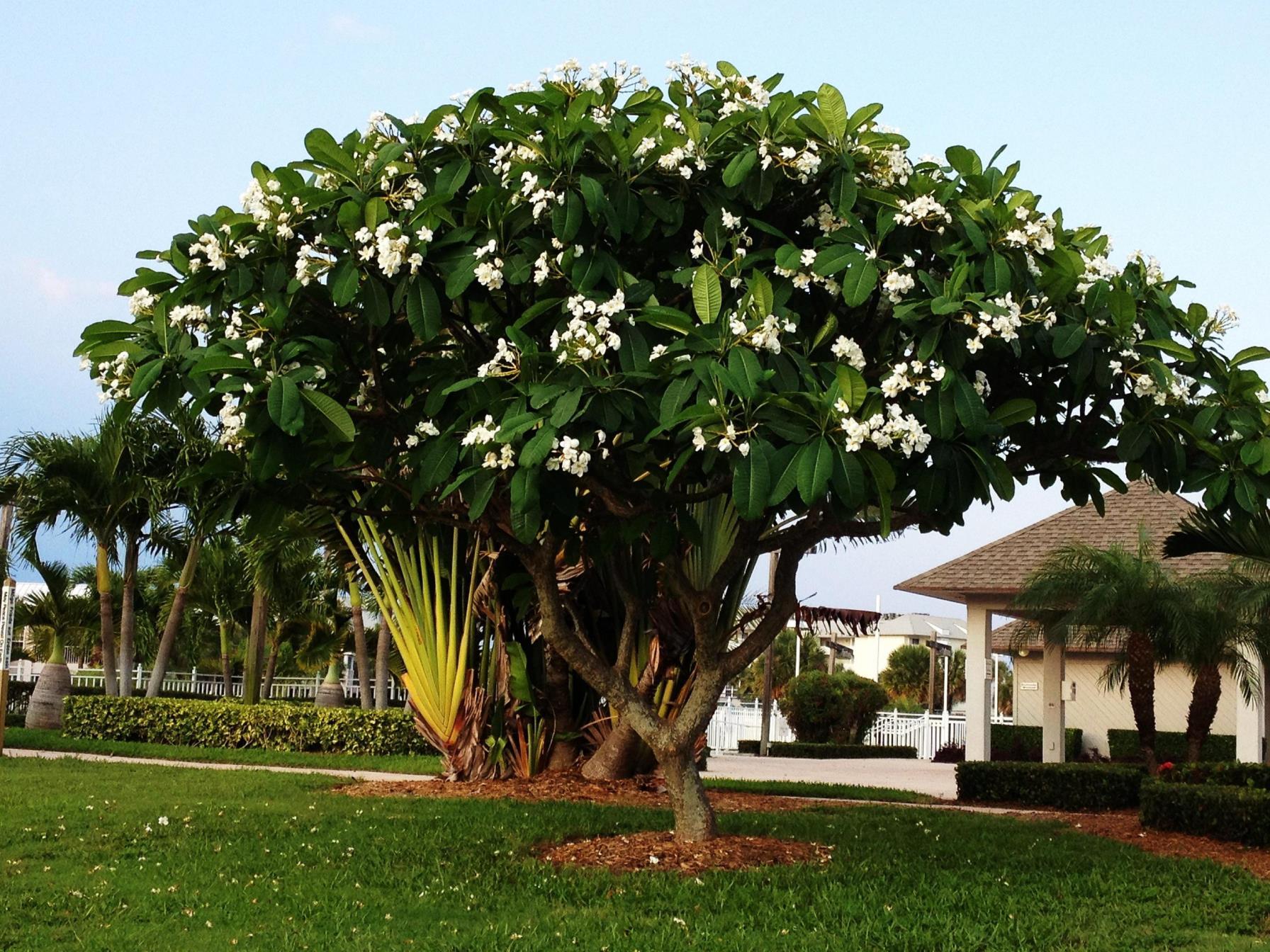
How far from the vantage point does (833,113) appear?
24.5 ft

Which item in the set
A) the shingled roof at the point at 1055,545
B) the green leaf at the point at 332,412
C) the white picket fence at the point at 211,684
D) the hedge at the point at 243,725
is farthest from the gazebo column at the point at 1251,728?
the white picket fence at the point at 211,684

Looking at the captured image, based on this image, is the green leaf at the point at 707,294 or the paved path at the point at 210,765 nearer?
the green leaf at the point at 707,294

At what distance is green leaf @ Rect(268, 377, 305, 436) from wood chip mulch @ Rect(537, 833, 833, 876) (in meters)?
3.74

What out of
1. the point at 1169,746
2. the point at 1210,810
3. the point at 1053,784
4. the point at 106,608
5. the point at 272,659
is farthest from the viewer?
the point at 272,659

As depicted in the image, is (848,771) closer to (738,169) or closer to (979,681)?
(979,681)

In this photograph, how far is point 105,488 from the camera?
69.4 ft

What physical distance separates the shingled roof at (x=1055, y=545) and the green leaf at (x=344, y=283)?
44.9 feet

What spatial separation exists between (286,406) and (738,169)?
2723 mm

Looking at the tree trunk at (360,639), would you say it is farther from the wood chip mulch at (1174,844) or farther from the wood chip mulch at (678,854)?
the wood chip mulch at (678,854)

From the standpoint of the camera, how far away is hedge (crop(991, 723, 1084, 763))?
25.2 meters

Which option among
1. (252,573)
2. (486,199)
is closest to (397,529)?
(486,199)

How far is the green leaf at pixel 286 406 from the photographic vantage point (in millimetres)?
6707

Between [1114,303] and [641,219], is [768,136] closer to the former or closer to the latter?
[641,219]

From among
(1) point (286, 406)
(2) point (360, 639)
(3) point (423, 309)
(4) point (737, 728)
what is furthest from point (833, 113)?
(4) point (737, 728)
